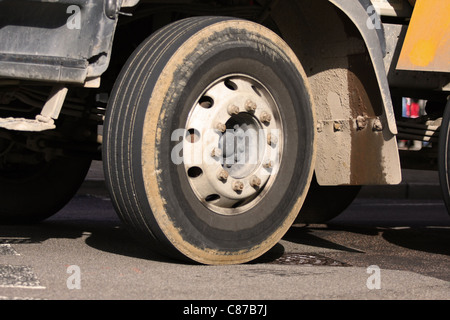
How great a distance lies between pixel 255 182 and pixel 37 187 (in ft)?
6.99

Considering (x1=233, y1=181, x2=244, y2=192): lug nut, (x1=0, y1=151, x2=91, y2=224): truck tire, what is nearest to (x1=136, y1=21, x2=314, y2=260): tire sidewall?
(x1=233, y1=181, x2=244, y2=192): lug nut

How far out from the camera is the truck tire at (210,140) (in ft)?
14.8

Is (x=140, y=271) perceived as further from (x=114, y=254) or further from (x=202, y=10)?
(x=202, y=10)

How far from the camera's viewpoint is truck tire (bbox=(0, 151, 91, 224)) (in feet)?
21.0

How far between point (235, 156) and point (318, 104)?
37.7 inches

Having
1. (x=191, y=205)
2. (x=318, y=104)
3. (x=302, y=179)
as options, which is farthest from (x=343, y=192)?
(x=191, y=205)

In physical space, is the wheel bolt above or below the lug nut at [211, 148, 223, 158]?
above

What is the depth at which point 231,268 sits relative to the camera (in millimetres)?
4691

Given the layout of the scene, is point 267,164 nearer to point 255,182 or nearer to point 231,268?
point 255,182

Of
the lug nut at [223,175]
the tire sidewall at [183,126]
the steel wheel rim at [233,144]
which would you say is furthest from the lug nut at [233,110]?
the lug nut at [223,175]

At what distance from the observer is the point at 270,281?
4.33 m

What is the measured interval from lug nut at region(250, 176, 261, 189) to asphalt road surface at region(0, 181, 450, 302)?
39 cm

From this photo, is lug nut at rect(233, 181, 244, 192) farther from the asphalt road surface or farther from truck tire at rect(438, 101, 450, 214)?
truck tire at rect(438, 101, 450, 214)

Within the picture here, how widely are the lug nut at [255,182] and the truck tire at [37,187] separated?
2097 mm
